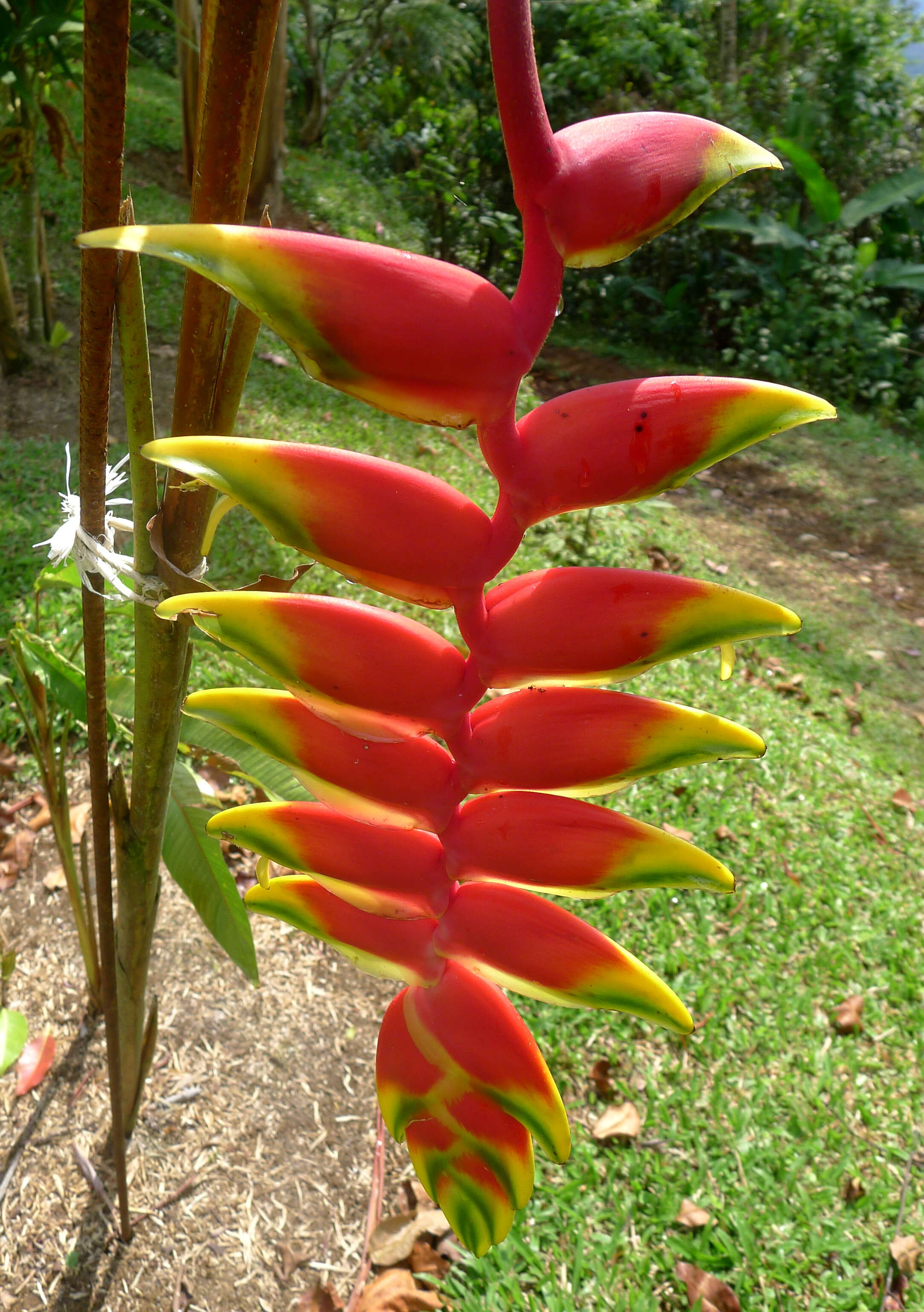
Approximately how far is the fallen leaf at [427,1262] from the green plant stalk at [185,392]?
0.61 metres

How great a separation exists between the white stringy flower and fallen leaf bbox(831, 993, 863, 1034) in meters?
1.49

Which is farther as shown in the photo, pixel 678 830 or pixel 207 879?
pixel 678 830

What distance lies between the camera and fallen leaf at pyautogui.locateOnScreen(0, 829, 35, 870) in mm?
1438

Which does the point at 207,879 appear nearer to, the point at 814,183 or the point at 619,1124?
the point at 619,1124

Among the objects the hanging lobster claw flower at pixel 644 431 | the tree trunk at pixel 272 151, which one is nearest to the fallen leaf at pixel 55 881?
the hanging lobster claw flower at pixel 644 431

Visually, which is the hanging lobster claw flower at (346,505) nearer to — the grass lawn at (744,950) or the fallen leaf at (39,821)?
the grass lawn at (744,950)

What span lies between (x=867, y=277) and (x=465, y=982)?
5.51m

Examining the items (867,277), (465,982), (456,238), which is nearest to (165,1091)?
(465,982)

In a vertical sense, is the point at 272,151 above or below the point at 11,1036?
above

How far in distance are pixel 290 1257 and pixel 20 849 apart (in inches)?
30.9

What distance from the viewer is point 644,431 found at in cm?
25

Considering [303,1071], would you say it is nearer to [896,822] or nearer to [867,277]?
[896,822]

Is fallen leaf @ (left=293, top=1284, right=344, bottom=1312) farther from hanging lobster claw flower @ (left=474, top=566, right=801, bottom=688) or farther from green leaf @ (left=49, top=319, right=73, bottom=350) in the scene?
green leaf @ (left=49, top=319, right=73, bottom=350)

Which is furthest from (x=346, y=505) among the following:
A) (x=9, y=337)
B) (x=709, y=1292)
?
(x=9, y=337)
